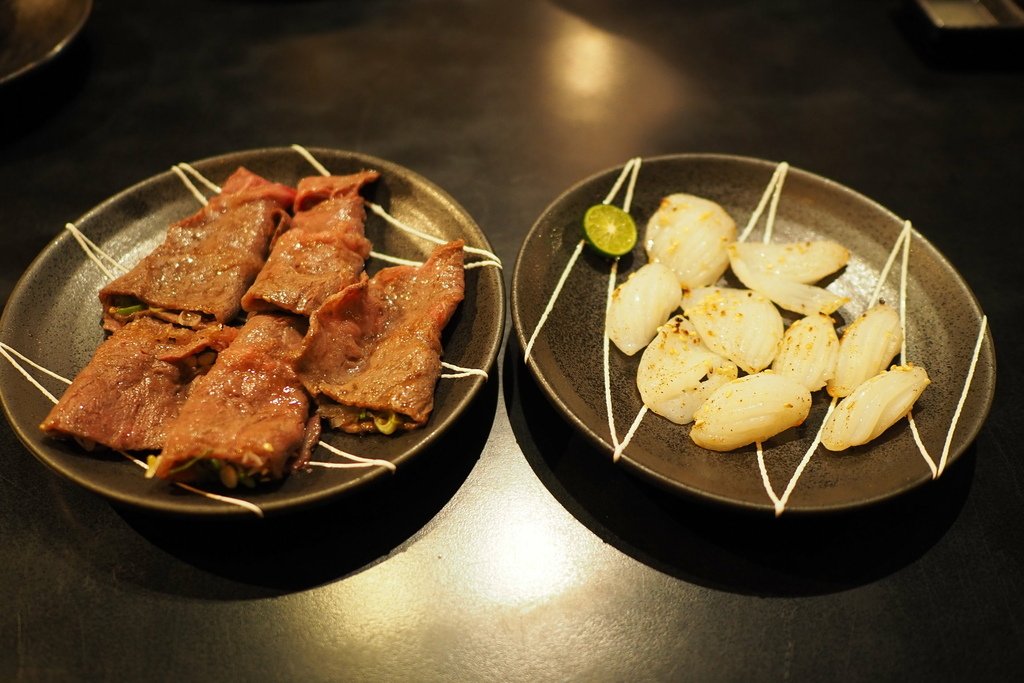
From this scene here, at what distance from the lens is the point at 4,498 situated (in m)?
2.29

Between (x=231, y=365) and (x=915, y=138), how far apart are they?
358cm

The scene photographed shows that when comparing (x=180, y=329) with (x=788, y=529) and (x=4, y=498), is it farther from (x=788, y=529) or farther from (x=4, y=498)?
(x=788, y=529)

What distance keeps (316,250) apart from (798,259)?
180 cm

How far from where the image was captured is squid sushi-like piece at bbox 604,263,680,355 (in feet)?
8.20

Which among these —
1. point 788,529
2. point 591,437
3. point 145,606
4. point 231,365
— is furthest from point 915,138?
point 145,606

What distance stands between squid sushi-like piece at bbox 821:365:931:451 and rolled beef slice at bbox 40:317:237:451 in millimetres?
1975

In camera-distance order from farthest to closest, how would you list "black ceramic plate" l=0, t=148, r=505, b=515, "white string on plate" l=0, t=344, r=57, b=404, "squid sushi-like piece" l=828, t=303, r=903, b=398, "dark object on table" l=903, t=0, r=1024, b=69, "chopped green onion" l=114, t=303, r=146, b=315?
"dark object on table" l=903, t=0, r=1024, b=69 → "chopped green onion" l=114, t=303, r=146, b=315 → "squid sushi-like piece" l=828, t=303, r=903, b=398 → "white string on plate" l=0, t=344, r=57, b=404 → "black ceramic plate" l=0, t=148, r=505, b=515

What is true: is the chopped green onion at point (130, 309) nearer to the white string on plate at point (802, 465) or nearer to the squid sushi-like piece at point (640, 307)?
the squid sushi-like piece at point (640, 307)

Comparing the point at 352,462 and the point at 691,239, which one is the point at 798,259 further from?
the point at 352,462

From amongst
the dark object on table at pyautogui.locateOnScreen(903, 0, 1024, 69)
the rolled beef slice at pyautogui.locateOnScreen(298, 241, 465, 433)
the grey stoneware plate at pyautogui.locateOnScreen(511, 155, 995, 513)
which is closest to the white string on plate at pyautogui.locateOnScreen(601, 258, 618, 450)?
the grey stoneware plate at pyautogui.locateOnScreen(511, 155, 995, 513)

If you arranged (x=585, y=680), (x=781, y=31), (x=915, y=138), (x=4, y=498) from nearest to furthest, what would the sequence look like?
1. (x=585, y=680)
2. (x=4, y=498)
3. (x=915, y=138)
4. (x=781, y=31)

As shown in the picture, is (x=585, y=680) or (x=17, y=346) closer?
(x=585, y=680)

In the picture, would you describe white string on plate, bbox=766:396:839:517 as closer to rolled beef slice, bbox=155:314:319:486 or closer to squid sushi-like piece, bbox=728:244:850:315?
squid sushi-like piece, bbox=728:244:850:315

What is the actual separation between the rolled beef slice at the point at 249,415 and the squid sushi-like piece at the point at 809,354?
1.56 metres
